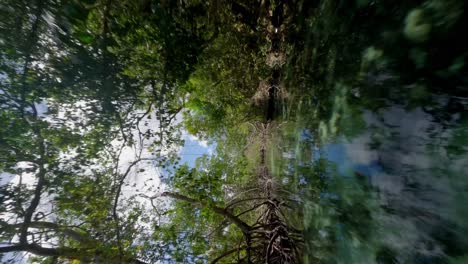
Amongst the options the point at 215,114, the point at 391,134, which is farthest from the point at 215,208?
the point at 391,134

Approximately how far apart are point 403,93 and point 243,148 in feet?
14.6

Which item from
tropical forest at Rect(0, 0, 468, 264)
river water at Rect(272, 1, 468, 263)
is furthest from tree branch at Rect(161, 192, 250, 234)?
river water at Rect(272, 1, 468, 263)

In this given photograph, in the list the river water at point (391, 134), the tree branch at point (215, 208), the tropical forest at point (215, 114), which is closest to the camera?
the river water at point (391, 134)

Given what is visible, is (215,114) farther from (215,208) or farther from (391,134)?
(391,134)

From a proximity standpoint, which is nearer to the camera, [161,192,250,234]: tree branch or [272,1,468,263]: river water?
[272,1,468,263]: river water

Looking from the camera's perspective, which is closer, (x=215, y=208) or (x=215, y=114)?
(x=215, y=208)

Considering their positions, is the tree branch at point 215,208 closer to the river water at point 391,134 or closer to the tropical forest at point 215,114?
the tropical forest at point 215,114

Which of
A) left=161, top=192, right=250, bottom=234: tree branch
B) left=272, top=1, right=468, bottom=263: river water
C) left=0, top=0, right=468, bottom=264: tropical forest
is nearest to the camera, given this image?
left=272, top=1, right=468, bottom=263: river water

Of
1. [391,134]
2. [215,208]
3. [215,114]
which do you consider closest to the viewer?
[391,134]

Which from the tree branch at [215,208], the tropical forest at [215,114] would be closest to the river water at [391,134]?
the tropical forest at [215,114]

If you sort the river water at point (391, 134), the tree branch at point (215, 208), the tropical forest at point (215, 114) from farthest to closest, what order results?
1. the tree branch at point (215, 208)
2. the tropical forest at point (215, 114)
3. the river water at point (391, 134)

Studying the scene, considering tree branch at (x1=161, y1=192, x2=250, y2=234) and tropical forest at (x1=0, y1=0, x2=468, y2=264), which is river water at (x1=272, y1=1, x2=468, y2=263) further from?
tree branch at (x1=161, y1=192, x2=250, y2=234)

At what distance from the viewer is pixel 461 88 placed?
912 mm

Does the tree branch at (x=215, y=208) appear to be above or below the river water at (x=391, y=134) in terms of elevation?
below
